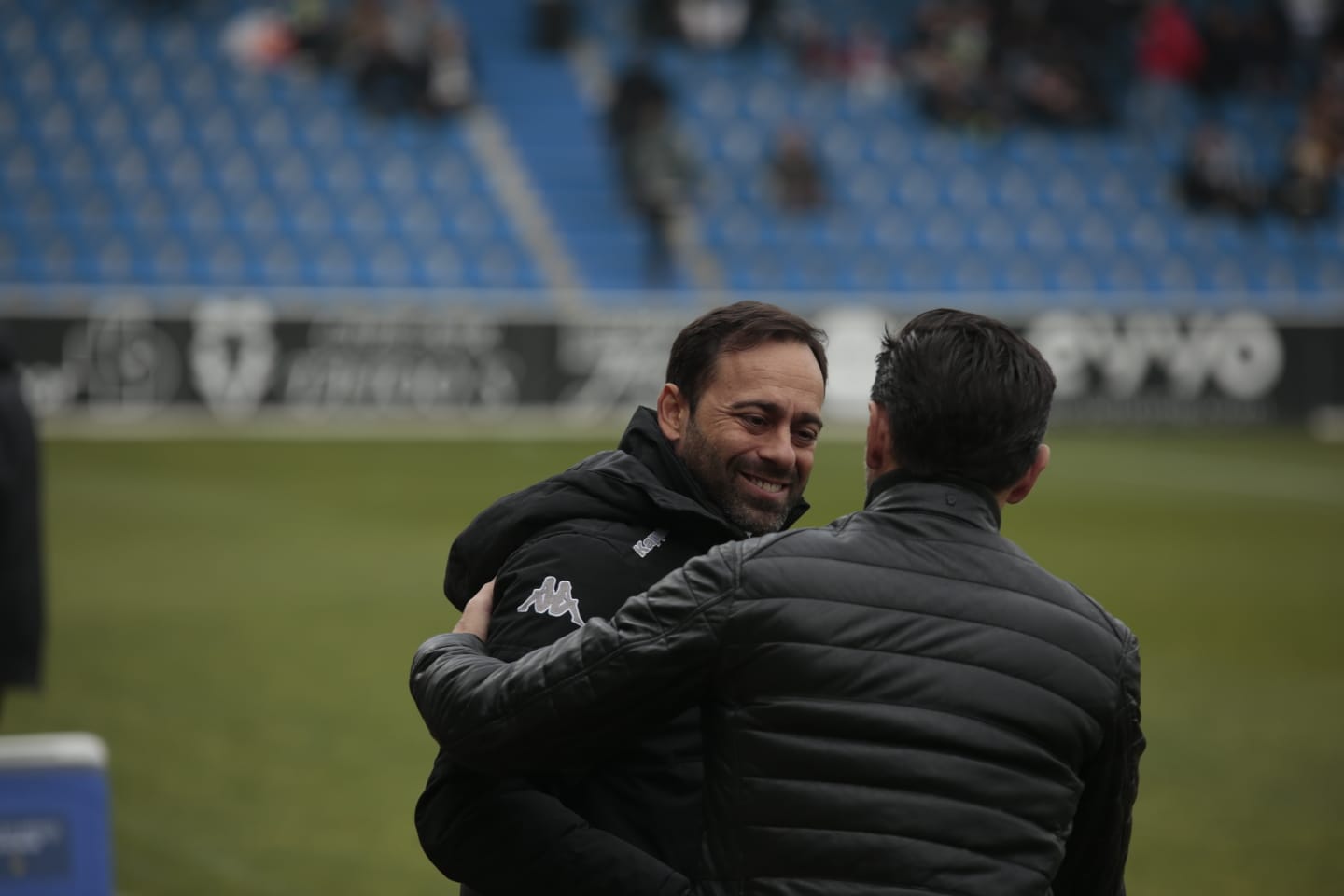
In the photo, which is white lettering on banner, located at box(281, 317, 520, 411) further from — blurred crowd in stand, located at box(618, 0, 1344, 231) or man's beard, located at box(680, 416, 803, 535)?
man's beard, located at box(680, 416, 803, 535)

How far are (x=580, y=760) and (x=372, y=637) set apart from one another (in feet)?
26.2

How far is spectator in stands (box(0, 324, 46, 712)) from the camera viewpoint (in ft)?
18.5

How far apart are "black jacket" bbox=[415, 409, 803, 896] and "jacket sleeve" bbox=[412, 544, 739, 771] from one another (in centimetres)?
6

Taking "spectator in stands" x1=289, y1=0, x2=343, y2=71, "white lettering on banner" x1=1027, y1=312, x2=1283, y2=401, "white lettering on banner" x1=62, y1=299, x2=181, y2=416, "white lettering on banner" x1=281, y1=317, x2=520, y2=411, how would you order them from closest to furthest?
"white lettering on banner" x1=62, y1=299, x2=181, y2=416 → "white lettering on banner" x1=281, y1=317, x2=520, y2=411 → "white lettering on banner" x1=1027, y1=312, x2=1283, y2=401 → "spectator in stands" x1=289, y1=0, x2=343, y2=71

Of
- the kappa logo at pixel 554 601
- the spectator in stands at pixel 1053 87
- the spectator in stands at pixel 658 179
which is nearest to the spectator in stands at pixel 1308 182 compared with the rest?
the spectator in stands at pixel 1053 87

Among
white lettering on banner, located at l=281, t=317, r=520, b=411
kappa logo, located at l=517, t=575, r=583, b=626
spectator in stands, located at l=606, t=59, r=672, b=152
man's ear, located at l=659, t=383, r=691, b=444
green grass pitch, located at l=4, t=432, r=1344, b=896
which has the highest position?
spectator in stands, located at l=606, t=59, r=672, b=152

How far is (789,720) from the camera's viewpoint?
7.71 feet

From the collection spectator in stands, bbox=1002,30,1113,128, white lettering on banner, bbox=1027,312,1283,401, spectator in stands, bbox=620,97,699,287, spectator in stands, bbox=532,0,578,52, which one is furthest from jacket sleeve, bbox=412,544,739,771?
spectator in stands, bbox=1002,30,1113,128

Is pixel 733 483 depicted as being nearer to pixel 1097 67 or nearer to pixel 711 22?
pixel 711 22

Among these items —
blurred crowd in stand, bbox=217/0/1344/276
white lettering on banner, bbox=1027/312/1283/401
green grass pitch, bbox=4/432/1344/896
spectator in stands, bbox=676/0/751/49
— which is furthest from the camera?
spectator in stands, bbox=676/0/751/49

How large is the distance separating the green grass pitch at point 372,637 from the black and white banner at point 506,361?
1.75 metres

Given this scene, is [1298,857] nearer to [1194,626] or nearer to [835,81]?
[1194,626]

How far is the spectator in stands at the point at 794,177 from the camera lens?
85.3 feet

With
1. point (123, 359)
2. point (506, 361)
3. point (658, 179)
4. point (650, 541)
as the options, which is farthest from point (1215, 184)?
point (650, 541)
